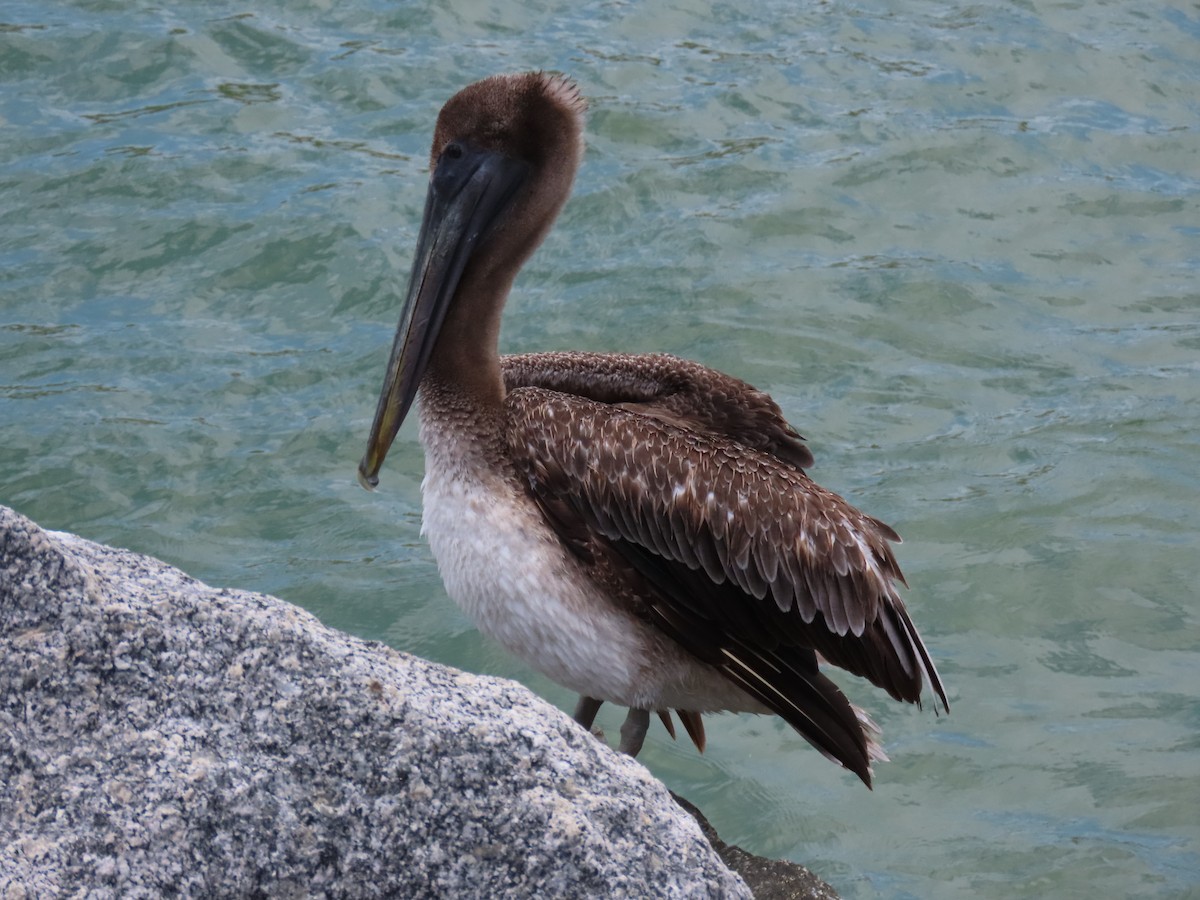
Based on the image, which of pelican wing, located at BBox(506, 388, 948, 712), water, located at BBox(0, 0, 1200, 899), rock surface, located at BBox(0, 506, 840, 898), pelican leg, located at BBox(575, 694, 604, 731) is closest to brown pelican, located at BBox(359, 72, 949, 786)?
pelican wing, located at BBox(506, 388, 948, 712)

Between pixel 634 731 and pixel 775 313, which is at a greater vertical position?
pixel 634 731

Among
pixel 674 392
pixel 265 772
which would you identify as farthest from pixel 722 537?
pixel 265 772

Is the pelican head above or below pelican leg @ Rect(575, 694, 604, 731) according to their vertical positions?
above

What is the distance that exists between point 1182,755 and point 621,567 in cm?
273

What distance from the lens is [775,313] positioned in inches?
313

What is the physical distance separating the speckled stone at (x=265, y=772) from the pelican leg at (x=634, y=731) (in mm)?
2023

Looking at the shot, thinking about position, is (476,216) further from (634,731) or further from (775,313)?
(775,313)

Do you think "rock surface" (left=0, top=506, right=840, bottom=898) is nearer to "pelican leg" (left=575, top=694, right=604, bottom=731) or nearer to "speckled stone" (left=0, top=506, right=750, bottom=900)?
"speckled stone" (left=0, top=506, right=750, bottom=900)

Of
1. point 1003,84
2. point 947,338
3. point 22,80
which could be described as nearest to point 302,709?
point 947,338

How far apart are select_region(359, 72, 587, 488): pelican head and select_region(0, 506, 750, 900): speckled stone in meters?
2.02

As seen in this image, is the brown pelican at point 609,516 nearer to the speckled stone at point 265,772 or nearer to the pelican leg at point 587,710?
the pelican leg at point 587,710

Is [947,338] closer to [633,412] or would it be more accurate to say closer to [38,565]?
[633,412]

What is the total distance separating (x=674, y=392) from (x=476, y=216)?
2.46ft

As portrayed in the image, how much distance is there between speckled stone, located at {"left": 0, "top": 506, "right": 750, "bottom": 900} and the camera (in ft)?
6.76
